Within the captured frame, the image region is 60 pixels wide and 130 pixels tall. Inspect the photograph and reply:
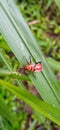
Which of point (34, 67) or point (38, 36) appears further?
point (38, 36)

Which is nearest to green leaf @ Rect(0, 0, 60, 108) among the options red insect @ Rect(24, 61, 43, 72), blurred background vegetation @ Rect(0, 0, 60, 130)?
red insect @ Rect(24, 61, 43, 72)

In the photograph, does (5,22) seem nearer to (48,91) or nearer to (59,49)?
(48,91)

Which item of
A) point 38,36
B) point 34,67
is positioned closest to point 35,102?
point 34,67

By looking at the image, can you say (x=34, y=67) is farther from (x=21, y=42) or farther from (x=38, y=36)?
(x=38, y=36)

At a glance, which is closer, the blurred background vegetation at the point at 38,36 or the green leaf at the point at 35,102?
the green leaf at the point at 35,102

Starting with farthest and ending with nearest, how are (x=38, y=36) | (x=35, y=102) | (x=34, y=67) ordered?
1. (x=38, y=36)
2. (x=34, y=67)
3. (x=35, y=102)

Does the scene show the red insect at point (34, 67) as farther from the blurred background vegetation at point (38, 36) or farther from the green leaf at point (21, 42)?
the blurred background vegetation at point (38, 36)

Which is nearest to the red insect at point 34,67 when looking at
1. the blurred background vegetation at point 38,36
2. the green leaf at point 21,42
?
the green leaf at point 21,42
